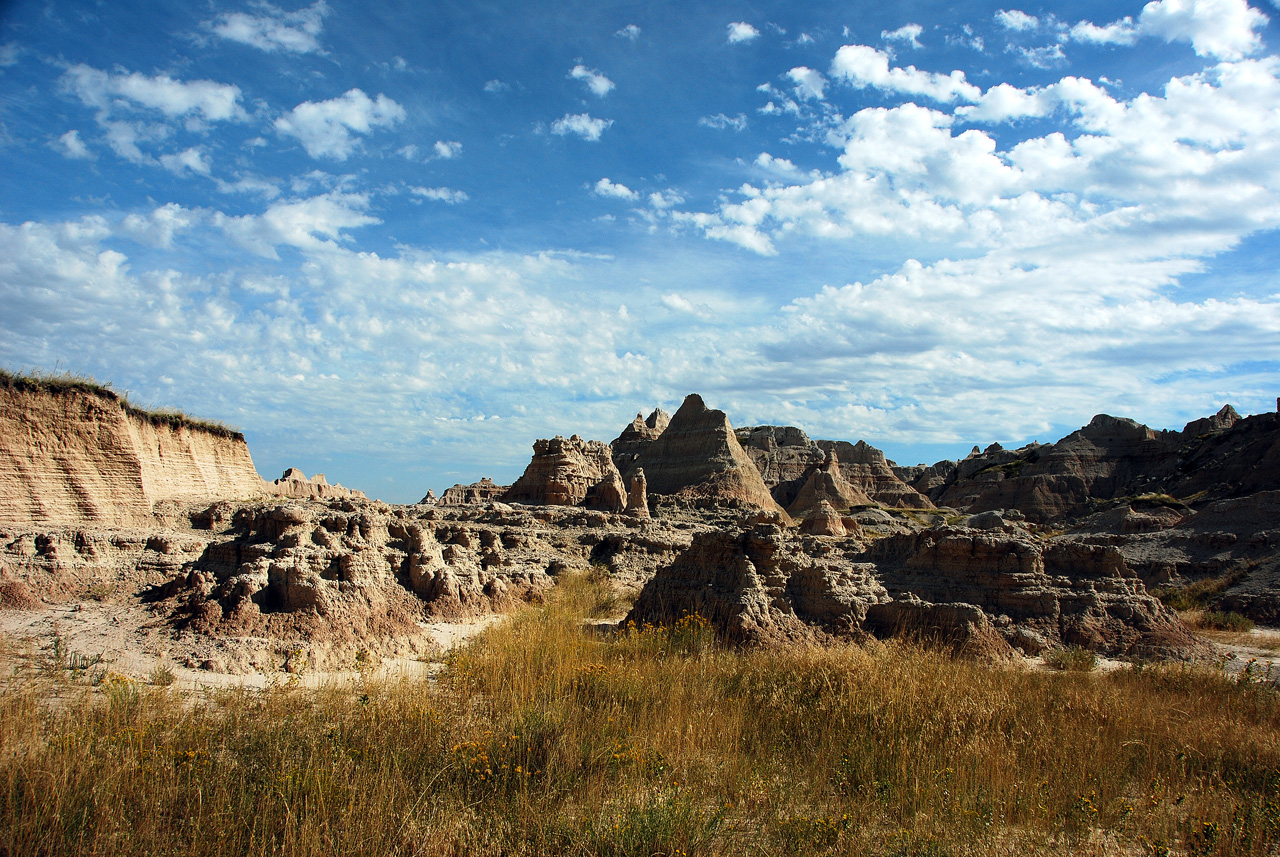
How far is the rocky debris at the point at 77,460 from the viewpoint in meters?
12.3

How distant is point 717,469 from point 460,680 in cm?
4415

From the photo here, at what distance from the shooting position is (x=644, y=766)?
5.30 metres

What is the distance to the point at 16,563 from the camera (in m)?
9.48

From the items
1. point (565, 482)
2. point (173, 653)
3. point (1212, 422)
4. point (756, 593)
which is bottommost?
point (173, 653)

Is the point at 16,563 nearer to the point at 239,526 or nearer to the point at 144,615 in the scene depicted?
the point at 144,615

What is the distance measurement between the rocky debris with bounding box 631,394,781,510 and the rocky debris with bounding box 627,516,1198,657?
33159 millimetres

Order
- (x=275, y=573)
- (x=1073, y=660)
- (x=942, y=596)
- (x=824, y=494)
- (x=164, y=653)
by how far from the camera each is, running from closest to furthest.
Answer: (x=164, y=653), (x=275, y=573), (x=1073, y=660), (x=942, y=596), (x=824, y=494)

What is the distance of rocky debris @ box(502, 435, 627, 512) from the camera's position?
32375 mm

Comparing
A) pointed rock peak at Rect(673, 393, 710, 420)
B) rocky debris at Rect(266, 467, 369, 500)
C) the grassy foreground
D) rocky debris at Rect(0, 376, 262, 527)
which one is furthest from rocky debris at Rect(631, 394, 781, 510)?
the grassy foreground

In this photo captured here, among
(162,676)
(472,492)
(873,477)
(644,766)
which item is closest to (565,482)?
(472,492)

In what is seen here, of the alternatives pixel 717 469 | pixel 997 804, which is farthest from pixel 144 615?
pixel 717 469

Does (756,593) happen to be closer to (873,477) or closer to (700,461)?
(700,461)

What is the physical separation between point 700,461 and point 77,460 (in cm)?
4265

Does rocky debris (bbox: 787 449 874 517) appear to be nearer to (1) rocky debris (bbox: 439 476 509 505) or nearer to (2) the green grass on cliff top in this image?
(1) rocky debris (bbox: 439 476 509 505)
